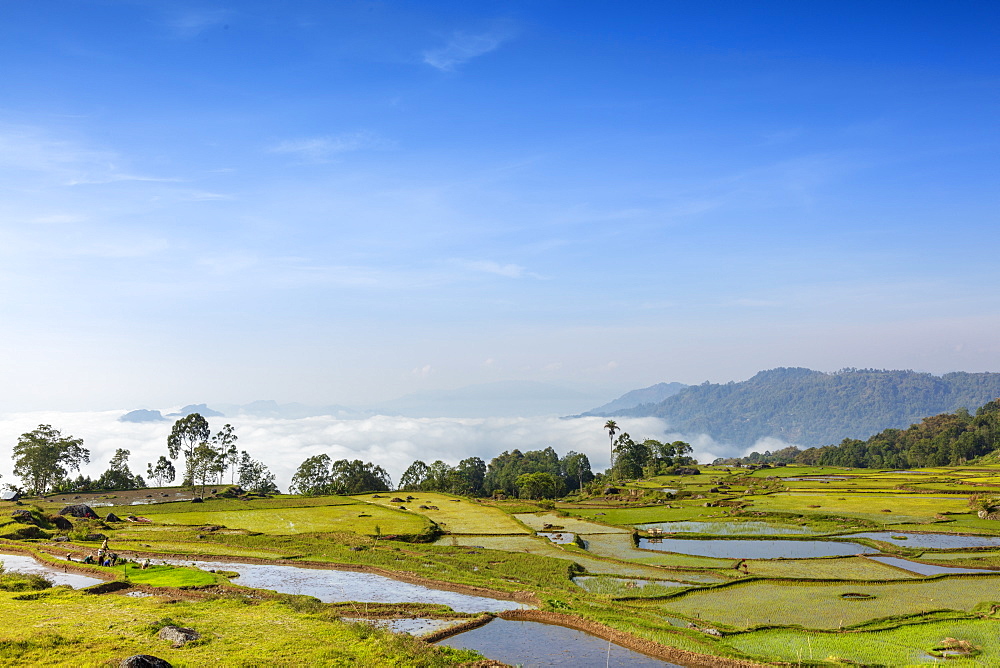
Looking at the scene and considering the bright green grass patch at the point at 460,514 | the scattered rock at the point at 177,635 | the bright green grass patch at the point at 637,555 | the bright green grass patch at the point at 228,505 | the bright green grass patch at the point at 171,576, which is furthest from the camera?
the bright green grass patch at the point at 228,505

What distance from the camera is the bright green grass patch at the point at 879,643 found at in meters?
22.2

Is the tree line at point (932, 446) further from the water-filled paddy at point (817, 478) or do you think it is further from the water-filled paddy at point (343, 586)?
the water-filled paddy at point (343, 586)

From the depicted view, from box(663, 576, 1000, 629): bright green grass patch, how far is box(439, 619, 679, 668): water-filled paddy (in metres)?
6.28

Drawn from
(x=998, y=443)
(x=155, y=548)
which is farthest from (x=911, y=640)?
(x=998, y=443)

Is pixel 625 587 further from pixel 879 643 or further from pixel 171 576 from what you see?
pixel 171 576

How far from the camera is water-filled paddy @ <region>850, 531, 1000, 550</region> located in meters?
46.7

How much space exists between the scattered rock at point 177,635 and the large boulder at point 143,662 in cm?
306

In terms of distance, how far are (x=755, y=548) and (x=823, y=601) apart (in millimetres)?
17863

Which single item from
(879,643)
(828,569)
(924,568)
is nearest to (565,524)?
(828,569)

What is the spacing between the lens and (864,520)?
196ft

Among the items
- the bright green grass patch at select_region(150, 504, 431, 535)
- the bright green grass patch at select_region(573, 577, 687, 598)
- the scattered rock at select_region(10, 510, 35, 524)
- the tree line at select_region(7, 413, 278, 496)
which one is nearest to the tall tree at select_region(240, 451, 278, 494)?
the tree line at select_region(7, 413, 278, 496)

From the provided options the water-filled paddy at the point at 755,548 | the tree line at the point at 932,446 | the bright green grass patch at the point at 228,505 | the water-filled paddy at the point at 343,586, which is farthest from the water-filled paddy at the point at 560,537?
the tree line at the point at 932,446

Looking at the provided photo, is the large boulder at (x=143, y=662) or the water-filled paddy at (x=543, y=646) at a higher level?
the large boulder at (x=143, y=662)

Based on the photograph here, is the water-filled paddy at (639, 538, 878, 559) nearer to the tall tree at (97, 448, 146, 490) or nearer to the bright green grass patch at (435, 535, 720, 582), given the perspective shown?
the bright green grass patch at (435, 535, 720, 582)
